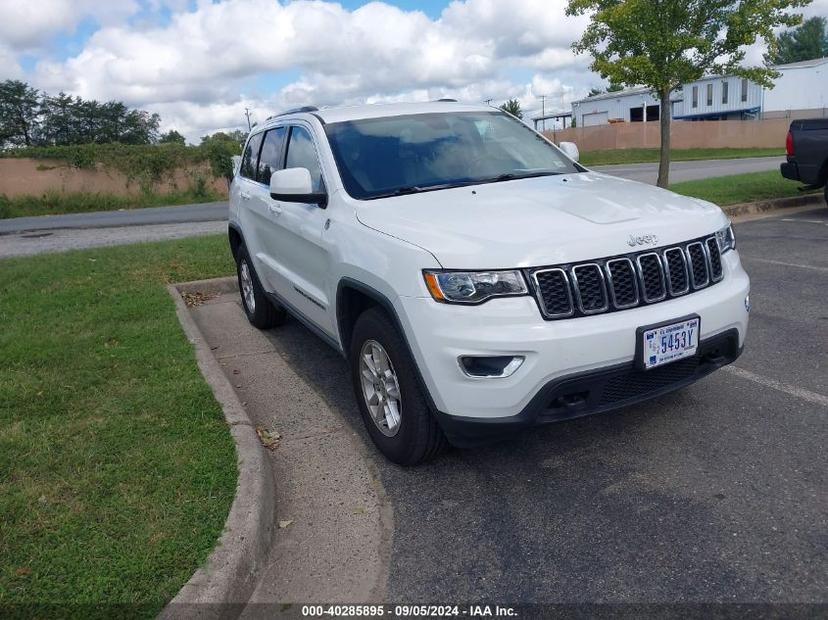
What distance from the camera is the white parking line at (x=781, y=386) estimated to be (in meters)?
4.21

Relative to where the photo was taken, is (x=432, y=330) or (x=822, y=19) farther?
(x=822, y=19)

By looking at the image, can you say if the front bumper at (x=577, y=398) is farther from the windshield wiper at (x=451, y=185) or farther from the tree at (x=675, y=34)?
the tree at (x=675, y=34)

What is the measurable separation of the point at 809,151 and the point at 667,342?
9.51 m

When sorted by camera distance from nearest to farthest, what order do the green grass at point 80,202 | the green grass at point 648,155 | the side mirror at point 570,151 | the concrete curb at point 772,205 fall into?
the side mirror at point 570,151 → the concrete curb at point 772,205 → the green grass at point 80,202 → the green grass at point 648,155

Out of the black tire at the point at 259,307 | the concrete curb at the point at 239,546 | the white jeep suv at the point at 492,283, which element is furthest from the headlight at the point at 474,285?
the black tire at the point at 259,307

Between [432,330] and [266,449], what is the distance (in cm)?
148

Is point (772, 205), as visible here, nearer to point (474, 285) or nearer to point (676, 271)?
point (676, 271)

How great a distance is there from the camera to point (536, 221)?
3.32m

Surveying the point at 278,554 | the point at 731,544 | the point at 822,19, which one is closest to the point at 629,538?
the point at 731,544

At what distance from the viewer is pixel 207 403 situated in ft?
14.1

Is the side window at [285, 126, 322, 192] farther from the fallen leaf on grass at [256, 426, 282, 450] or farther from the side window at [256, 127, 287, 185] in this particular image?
the fallen leaf on grass at [256, 426, 282, 450]

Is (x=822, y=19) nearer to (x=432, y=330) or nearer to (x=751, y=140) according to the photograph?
(x=751, y=140)

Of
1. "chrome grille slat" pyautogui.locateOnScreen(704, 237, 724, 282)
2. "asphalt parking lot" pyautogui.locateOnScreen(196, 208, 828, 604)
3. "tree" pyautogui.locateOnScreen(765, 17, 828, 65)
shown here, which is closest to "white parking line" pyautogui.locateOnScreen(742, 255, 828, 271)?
"asphalt parking lot" pyautogui.locateOnScreen(196, 208, 828, 604)

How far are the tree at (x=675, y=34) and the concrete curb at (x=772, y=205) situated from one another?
2071 mm
